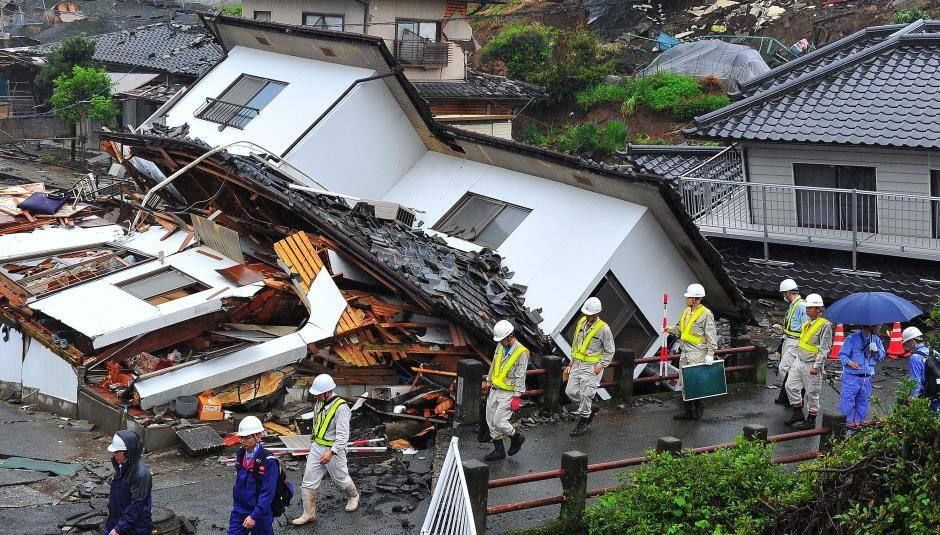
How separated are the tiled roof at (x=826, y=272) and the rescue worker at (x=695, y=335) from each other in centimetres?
502

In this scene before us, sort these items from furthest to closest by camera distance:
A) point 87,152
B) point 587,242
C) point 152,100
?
point 87,152
point 152,100
point 587,242

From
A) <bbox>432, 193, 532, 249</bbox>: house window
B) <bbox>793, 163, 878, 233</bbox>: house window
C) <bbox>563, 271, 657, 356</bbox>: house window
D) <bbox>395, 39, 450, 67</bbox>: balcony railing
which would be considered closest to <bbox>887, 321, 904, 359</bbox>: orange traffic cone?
<bbox>793, 163, 878, 233</bbox>: house window

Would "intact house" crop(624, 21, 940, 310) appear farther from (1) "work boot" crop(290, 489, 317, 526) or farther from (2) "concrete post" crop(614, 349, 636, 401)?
(1) "work boot" crop(290, 489, 317, 526)

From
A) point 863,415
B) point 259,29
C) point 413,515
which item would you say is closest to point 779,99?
point 863,415

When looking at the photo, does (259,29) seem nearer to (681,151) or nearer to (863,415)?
(681,151)

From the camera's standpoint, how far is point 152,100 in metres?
33.3

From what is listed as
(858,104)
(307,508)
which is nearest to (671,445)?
(307,508)

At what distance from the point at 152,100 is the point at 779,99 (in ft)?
67.7

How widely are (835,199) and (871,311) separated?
7.31 meters

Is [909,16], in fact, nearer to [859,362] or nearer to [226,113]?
[226,113]

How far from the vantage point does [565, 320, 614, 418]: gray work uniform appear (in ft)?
41.8

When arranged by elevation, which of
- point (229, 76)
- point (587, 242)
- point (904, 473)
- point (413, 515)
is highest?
point (229, 76)

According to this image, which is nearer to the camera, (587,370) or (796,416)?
(587,370)

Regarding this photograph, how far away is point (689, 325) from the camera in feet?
45.2
